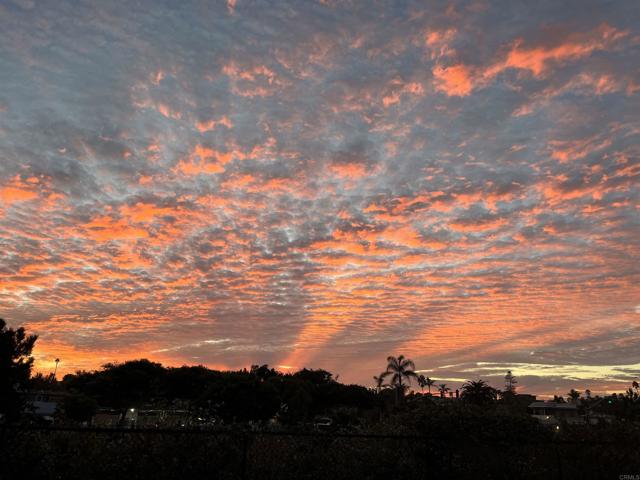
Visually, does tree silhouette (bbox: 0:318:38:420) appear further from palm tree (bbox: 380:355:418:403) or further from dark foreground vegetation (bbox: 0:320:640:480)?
palm tree (bbox: 380:355:418:403)

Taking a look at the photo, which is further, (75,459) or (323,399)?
(323,399)

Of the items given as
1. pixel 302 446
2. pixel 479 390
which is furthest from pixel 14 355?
pixel 479 390

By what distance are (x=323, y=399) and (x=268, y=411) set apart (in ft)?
85.7

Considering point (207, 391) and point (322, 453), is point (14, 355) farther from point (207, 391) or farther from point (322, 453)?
point (207, 391)

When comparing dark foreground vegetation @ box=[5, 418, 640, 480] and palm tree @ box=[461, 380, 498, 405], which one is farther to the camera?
palm tree @ box=[461, 380, 498, 405]

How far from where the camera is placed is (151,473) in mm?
9031

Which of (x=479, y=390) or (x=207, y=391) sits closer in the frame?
(x=207, y=391)

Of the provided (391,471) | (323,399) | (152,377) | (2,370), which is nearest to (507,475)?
(391,471)

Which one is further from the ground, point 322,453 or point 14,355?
point 14,355

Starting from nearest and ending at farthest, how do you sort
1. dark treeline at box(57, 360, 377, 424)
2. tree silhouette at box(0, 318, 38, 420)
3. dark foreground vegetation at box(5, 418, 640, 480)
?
dark foreground vegetation at box(5, 418, 640, 480), tree silhouette at box(0, 318, 38, 420), dark treeline at box(57, 360, 377, 424)

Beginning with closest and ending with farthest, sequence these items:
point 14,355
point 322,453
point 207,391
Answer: point 322,453, point 14,355, point 207,391

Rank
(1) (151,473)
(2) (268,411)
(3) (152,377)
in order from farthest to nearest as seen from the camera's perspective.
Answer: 1. (3) (152,377)
2. (2) (268,411)
3. (1) (151,473)

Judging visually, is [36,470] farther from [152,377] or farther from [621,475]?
[152,377]

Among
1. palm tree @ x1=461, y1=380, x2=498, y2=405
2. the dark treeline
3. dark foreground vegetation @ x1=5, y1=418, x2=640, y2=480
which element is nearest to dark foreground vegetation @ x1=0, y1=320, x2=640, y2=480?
dark foreground vegetation @ x1=5, y1=418, x2=640, y2=480
